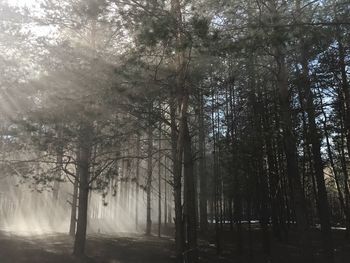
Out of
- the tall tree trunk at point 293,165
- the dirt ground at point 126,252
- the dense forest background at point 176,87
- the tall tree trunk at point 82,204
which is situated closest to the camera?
the dense forest background at point 176,87

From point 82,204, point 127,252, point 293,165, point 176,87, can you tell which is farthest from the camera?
point 127,252

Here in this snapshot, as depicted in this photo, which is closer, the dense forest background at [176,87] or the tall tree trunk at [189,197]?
the dense forest background at [176,87]

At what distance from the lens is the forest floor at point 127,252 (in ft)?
49.9

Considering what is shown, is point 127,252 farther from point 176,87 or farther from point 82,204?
point 176,87

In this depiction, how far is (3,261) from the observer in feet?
45.5

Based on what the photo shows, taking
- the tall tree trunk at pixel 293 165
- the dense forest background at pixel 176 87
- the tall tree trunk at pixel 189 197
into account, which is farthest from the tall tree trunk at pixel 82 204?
the tall tree trunk at pixel 293 165

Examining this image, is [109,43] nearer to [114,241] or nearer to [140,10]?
[140,10]

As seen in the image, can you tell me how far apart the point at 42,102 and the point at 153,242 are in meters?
10.2

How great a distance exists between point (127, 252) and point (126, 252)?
4cm

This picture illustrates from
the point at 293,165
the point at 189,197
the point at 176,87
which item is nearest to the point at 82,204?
the point at 189,197

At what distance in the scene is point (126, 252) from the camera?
17234 millimetres

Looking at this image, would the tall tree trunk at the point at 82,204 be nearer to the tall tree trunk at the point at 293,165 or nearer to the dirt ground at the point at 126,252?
the dirt ground at the point at 126,252

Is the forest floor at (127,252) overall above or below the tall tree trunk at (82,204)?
below

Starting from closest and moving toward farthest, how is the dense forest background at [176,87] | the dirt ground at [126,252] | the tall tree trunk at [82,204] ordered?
1. the dense forest background at [176,87]
2. the dirt ground at [126,252]
3. the tall tree trunk at [82,204]
